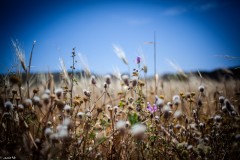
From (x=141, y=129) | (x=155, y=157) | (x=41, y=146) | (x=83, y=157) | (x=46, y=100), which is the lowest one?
(x=155, y=157)

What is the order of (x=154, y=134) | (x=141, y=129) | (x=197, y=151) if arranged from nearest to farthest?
(x=141, y=129)
(x=197, y=151)
(x=154, y=134)

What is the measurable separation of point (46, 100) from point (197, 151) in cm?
111

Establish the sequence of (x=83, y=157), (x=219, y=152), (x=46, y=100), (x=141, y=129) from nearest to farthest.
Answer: (x=141, y=129)
(x=46, y=100)
(x=83, y=157)
(x=219, y=152)

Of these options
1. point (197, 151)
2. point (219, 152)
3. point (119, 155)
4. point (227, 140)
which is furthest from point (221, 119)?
point (119, 155)

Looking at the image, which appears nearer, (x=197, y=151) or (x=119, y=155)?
(x=197, y=151)

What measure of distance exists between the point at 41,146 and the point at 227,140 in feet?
5.15

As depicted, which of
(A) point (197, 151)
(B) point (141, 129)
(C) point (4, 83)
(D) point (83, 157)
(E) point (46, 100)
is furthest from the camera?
(C) point (4, 83)

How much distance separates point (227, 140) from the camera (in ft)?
6.01

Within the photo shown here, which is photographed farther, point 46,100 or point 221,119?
point 221,119

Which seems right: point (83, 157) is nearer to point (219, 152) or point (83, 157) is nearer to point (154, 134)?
point (154, 134)

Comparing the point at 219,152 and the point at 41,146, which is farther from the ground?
the point at 41,146

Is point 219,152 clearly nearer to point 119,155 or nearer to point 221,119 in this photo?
point 221,119

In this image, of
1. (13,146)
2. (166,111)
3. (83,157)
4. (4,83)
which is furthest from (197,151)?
(4,83)

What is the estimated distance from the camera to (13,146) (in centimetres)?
141
